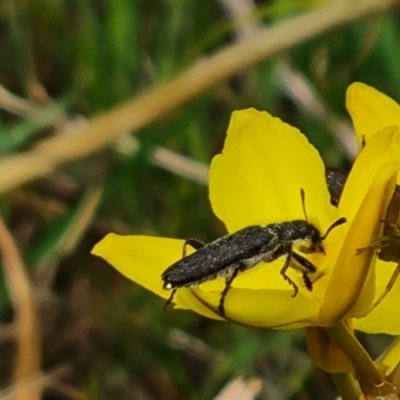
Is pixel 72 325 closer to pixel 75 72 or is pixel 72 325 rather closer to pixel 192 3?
pixel 75 72

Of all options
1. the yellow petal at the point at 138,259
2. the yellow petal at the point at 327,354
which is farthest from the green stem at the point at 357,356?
the yellow petal at the point at 138,259

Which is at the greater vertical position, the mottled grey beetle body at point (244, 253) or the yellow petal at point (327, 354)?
the mottled grey beetle body at point (244, 253)

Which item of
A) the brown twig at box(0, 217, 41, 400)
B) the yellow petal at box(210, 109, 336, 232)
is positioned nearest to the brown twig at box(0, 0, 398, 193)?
the brown twig at box(0, 217, 41, 400)

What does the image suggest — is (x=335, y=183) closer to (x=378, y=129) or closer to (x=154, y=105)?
(x=378, y=129)

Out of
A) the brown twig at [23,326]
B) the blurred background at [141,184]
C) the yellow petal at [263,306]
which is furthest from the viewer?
the blurred background at [141,184]

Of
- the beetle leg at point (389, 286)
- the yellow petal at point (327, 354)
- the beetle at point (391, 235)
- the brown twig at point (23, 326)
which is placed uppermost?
the brown twig at point (23, 326)

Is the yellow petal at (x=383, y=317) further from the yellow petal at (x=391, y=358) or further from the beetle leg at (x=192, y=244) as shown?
the beetle leg at (x=192, y=244)

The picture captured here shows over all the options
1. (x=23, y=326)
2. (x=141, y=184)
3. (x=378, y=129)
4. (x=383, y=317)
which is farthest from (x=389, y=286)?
(x=141, y=184)
